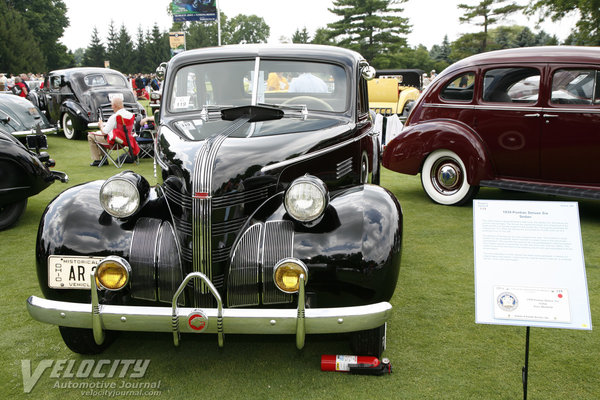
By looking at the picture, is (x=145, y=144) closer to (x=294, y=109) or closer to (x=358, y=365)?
(x=294, y=109)

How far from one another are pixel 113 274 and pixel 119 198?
44 centimetres

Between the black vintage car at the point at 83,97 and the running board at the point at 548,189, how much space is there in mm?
10475

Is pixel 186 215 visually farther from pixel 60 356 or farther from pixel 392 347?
pixel 392 347

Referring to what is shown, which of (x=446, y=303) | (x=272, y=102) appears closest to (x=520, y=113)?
(x=446, y=303)

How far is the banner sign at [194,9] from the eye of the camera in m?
34.8

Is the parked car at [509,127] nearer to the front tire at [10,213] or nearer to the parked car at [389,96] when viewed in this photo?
the front tire at [10,213]

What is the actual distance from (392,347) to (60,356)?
2.10 metres

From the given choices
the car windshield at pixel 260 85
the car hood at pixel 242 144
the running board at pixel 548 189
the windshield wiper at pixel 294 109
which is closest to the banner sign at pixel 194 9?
the running board at pixel 548 189

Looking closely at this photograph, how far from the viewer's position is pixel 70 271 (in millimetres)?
2715

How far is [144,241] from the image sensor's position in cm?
277

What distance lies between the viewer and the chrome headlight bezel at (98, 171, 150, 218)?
2.83 m

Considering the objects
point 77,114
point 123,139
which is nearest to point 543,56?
point 123,139

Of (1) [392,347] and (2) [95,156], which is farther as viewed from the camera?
(2) [95,156]

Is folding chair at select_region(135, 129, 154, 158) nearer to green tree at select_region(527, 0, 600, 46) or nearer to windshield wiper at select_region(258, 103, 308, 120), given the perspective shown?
windshield wiper at select_region(258, 103, 308, 120)
